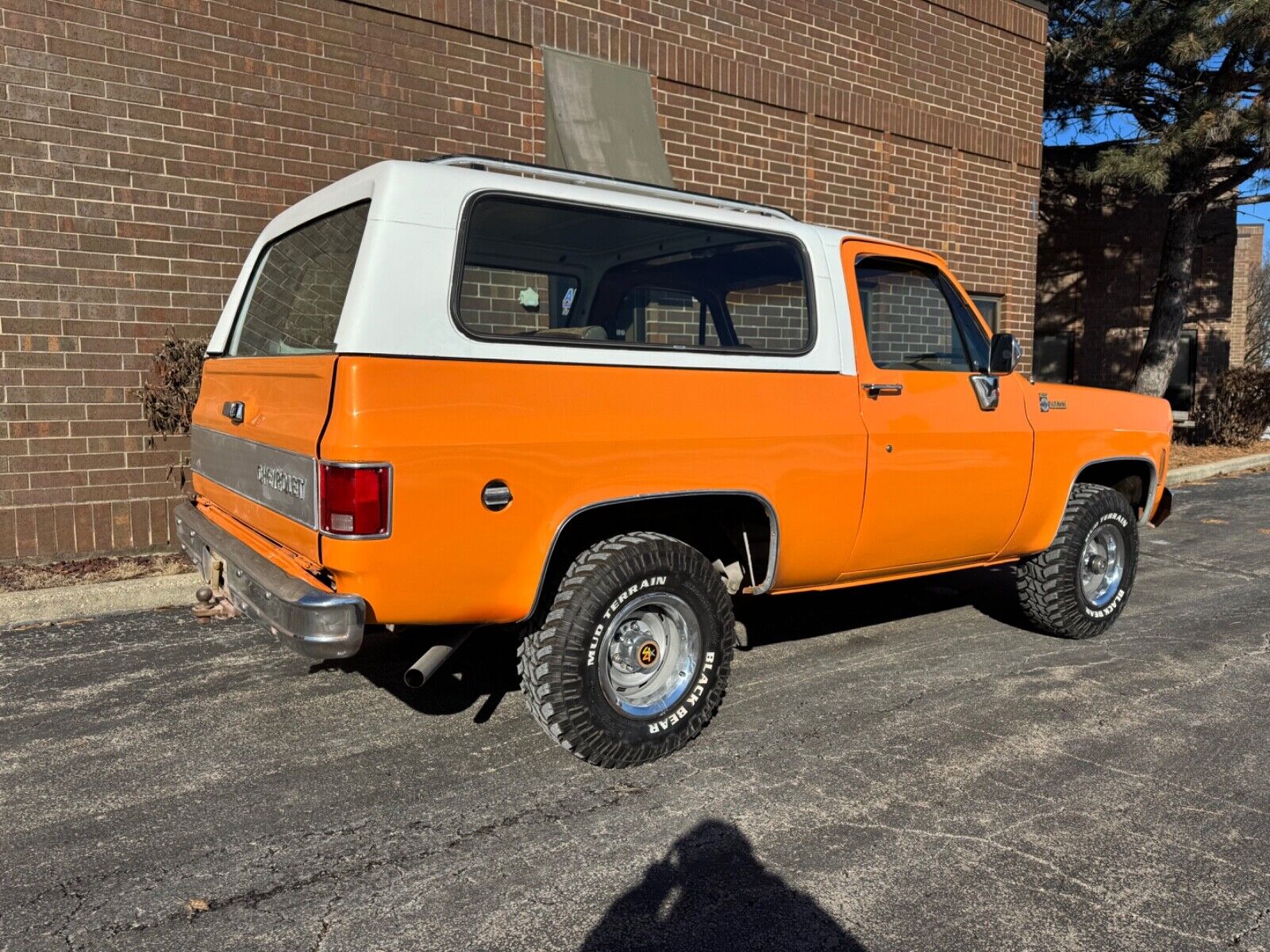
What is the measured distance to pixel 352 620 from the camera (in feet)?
10.1

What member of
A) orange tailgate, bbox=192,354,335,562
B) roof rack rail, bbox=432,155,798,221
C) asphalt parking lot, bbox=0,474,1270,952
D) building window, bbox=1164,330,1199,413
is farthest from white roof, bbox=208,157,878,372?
building window, bbox=1164,330,1199,413

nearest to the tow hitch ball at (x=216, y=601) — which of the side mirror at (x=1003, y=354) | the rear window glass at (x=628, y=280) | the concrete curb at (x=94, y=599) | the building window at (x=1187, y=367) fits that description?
the rear window glass at (x=628, y=280)

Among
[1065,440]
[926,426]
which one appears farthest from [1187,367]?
[926,426]

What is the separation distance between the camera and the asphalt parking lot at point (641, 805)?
8.98 ft

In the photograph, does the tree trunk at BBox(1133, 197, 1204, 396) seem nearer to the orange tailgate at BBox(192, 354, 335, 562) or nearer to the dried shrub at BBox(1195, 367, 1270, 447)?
the dried shrub at BBox(1195, 367, 1270, 447)

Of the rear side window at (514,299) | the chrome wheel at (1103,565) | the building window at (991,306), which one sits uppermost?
the building window at (991,306)

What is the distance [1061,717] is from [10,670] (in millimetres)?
4884

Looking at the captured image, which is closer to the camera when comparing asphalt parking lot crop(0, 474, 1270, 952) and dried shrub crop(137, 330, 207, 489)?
asphalt parking lot crop(0, 474, 1270, 952)

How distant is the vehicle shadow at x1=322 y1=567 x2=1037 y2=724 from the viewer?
445 centimetres

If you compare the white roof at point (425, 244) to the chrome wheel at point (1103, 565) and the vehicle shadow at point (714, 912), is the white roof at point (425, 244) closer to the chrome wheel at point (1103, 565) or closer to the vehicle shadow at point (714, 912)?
the vehicle shadow at point (714, 912)

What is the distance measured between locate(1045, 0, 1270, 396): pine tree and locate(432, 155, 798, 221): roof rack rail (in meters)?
10.4

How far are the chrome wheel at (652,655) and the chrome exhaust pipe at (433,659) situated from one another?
553 mm

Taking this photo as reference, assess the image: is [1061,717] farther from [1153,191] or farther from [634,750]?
[1153,191]

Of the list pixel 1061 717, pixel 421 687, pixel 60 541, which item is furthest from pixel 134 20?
pixel 1061 717
